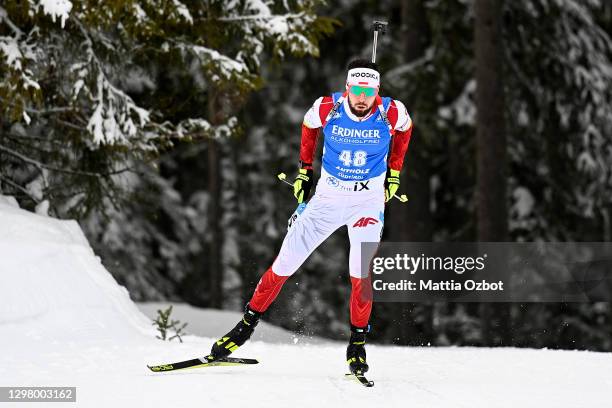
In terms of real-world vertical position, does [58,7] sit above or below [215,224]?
below

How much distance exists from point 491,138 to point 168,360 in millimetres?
7790

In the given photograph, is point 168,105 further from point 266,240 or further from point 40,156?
point 266,240

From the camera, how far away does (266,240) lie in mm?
25094

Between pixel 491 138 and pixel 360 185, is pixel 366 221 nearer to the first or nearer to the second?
pixel 360 185

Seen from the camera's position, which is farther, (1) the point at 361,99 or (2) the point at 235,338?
(2) the point at 235,338

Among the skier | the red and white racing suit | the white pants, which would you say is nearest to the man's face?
the skier

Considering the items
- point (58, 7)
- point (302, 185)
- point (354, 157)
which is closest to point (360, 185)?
point (354, 157)

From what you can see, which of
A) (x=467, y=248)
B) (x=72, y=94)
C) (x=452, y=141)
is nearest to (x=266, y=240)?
(x=452, y=141)

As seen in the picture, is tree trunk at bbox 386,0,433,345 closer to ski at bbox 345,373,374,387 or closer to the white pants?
the white pants

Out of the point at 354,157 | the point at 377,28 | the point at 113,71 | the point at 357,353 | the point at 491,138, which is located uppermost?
the point at 491,138

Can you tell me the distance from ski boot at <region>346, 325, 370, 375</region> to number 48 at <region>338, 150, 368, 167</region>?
1.24m

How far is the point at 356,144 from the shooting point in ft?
21.7

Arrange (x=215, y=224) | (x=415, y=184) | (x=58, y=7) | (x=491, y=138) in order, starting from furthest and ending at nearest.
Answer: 1. (x=215, y=224)
2. (x=415, y=184)
3. (x=491, y=138)
4. (x=58, y=7)

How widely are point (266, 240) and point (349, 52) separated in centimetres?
594
